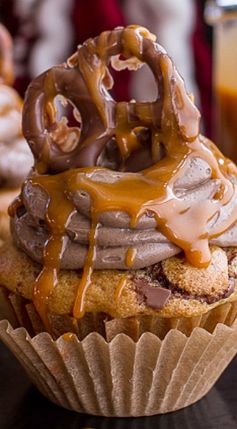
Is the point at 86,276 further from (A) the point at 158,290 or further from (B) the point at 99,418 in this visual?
(B) the point at 99,418

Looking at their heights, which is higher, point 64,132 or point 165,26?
point 64,132

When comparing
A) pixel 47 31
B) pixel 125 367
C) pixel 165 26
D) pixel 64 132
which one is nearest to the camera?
pixel 125 367

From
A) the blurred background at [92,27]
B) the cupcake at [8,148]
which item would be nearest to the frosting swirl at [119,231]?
the cupcake at [8,148]

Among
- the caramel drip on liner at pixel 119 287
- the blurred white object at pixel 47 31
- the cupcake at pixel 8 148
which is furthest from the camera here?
the blurred white object at pixel 47 31

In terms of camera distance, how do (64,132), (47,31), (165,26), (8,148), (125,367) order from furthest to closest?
(165,26)
(47,31)
(8,148)
(64,132)
(125,367)

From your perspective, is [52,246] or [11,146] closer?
[52,246]

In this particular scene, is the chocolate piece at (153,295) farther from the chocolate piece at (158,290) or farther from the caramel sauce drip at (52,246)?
the caramel sauce drip at (52,246)

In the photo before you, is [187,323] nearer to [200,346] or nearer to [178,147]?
[200,346]

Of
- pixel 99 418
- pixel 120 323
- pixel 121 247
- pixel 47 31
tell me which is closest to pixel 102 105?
pixel 121 247
